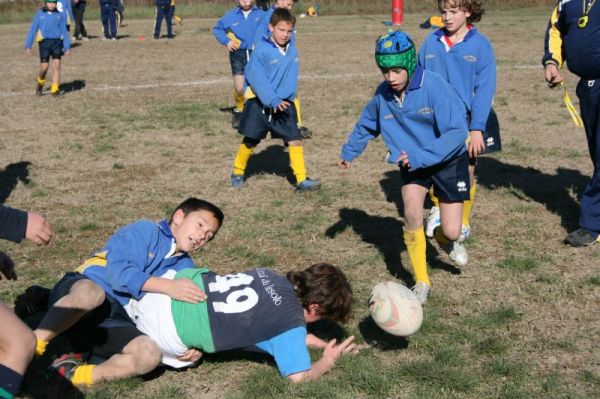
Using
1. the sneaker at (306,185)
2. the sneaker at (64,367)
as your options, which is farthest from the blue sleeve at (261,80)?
the sneaker at (64,367)

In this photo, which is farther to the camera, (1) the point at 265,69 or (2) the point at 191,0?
(2) the point at 191,0

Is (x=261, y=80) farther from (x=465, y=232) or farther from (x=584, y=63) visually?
(x=584, y=63)

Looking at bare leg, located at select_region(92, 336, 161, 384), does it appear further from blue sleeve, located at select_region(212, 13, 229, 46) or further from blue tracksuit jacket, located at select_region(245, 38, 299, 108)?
blue sleeve, located at select_region(212, 13, 229, 46)

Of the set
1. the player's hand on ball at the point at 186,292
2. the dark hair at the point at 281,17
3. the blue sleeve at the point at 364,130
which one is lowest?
the player's hand on ball at the point at 186,292

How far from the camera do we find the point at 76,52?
74.6 feet

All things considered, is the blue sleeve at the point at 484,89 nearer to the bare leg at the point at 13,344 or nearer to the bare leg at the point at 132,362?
the bare leg at the point at 132,362

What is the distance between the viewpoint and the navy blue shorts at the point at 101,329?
449 cm

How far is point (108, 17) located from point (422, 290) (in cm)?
2308

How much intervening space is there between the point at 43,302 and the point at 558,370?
3365 mm

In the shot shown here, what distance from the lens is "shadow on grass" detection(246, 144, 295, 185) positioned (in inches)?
367

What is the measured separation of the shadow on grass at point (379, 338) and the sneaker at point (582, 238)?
242cm

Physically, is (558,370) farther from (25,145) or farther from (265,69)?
(25,145)

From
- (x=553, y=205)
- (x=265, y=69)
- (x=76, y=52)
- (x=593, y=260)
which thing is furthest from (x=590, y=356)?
(x=76, y=52)

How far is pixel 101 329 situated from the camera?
4.55 meters
